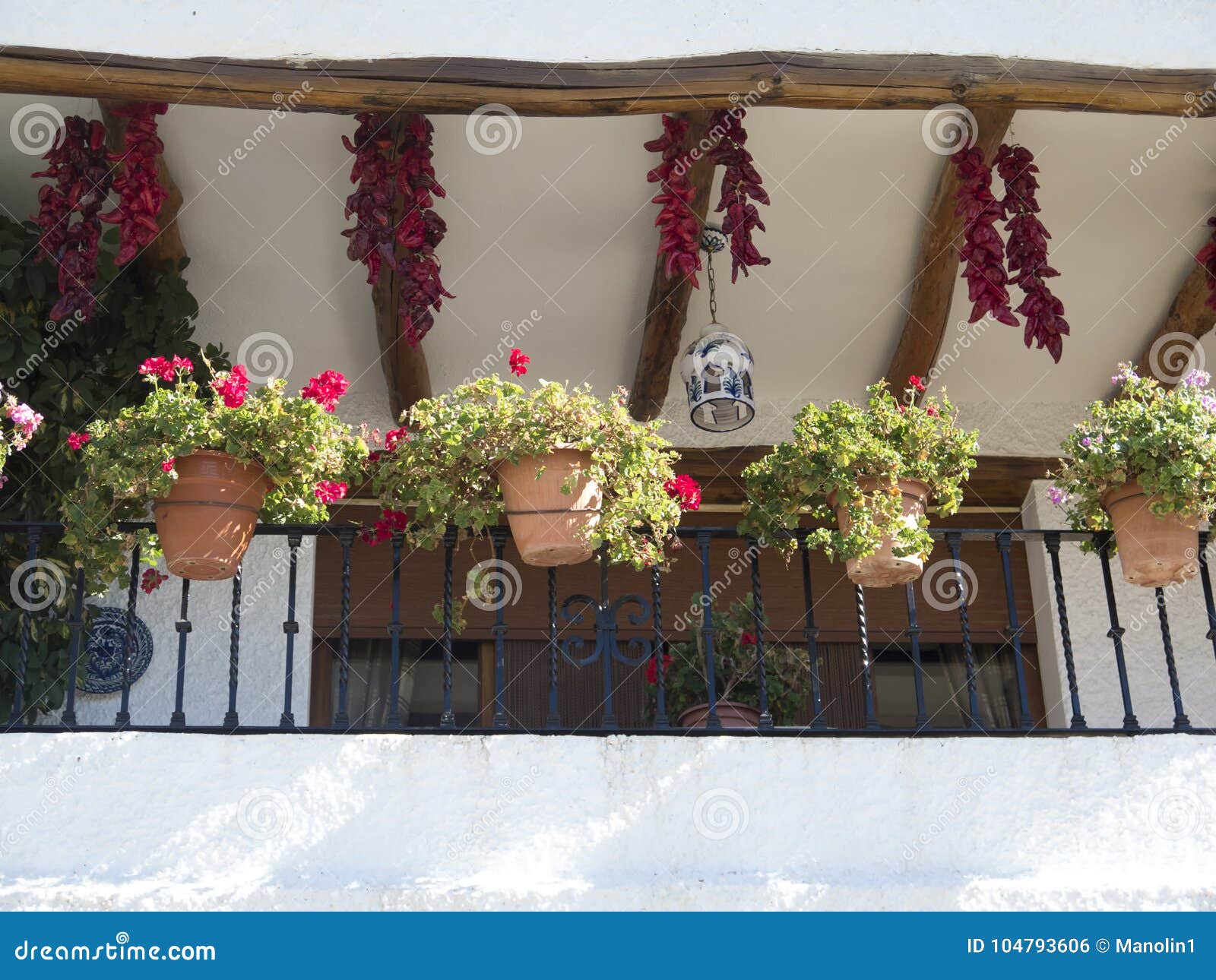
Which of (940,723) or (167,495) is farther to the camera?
(940,723)

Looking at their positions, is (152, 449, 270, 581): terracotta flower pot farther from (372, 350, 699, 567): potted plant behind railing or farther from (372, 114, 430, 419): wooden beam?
(372, 114, 430, 419): wooden beam

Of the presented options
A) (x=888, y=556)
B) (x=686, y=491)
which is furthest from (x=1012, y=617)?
(x=686, y=491)

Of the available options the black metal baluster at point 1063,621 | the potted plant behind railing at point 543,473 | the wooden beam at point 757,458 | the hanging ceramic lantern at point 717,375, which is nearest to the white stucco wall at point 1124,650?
the wooden beam at point 757,458

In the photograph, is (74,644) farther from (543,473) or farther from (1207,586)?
(1207,586)

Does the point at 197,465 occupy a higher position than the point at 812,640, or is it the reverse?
the point at 197,465

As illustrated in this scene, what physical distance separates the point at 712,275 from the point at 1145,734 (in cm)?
241

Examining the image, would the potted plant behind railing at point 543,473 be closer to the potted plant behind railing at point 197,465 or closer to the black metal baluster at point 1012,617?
the potted plant behind railing at point 197,465

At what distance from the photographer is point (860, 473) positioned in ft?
13.6

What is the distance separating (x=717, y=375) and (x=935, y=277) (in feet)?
3.43

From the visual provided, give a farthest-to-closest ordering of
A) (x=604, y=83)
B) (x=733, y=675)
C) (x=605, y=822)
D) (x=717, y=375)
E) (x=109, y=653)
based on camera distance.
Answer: (x=109, y=653), (x=717, y=375), (x=733, y=675), (x=604, y=83), (x=605, y=822)

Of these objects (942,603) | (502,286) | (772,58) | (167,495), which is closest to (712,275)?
(502,286)

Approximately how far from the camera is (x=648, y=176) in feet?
15.4

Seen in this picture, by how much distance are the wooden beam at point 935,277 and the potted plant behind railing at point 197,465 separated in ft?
7.88

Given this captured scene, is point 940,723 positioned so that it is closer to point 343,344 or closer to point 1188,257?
point 1188,257
